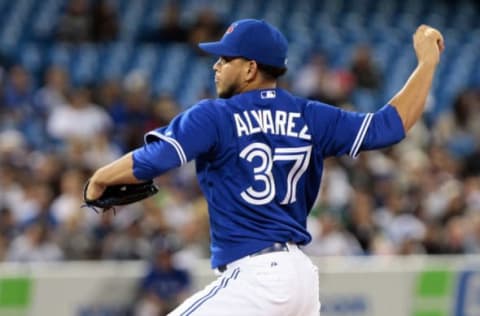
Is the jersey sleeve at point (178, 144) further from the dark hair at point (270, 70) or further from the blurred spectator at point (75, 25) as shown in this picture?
the blurred spectator at point (75, 25)

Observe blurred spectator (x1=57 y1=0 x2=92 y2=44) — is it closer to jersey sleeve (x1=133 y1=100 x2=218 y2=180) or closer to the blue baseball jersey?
the blue baseball jersey

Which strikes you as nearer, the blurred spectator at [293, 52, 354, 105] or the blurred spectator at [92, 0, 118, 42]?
the blurred spectator at [293, 52, 354, 105]

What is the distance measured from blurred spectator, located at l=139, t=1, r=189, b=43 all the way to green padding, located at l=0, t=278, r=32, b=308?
6.19 meters

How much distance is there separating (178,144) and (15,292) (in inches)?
213

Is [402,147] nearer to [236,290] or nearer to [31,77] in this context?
[31,77]

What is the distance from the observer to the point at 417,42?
5.22 meters

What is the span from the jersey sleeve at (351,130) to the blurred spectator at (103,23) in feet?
34.9

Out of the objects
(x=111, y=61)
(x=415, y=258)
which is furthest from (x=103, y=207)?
(x=111, y=61)

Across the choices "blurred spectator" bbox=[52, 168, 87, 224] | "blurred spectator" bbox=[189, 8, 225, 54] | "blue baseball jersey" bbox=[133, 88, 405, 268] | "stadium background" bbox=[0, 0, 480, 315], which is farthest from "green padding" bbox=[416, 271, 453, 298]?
"blue baseball jersey" bbox=[133, 88, 405, 268]

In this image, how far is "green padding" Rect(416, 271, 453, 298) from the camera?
435 inches

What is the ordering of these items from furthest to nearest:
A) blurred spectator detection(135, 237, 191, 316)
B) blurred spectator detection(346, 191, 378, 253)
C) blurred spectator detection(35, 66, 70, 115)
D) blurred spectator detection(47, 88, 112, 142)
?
blurred spectator detection(35, 66, 70, 115) → blurred spectator detection(47, 88, 112, 142) → blurred spectator detection(346, 191, 378, 253) → blurred spectator detection(135, 237, 191, 316)

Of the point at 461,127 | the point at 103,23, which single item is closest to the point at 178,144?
the point at 461,127

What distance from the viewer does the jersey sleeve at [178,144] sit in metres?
4.74

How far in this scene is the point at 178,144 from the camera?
4.75m
